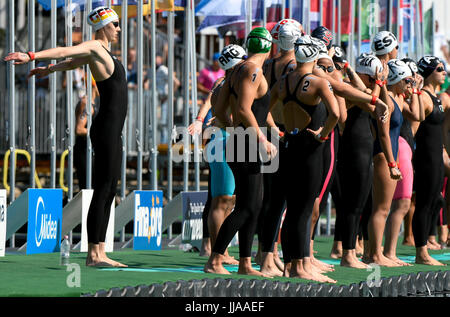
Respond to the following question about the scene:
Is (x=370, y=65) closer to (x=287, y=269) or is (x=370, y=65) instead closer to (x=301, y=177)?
(x=301, y=177)

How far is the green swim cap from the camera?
862 cm

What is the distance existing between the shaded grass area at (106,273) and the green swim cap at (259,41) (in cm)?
185

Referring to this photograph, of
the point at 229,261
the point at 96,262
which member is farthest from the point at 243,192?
→ the point at 229,261

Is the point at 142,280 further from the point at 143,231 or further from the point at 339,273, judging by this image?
the point at 143,231

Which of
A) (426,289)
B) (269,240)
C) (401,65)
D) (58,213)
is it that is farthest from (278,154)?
(58,213)

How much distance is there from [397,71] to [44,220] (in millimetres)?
4040

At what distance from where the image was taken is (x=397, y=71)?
1081 cm

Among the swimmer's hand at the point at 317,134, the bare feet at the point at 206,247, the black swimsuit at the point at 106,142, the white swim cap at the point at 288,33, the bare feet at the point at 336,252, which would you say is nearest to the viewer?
the swimmer's hand at the point at 317,134

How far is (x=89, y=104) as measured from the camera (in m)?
12.8

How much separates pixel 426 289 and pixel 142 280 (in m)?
2.77

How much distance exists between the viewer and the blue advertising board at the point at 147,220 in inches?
491

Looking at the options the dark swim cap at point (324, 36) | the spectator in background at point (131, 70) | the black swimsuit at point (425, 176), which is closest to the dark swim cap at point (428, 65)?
the black swimsuit at point (425, 176)

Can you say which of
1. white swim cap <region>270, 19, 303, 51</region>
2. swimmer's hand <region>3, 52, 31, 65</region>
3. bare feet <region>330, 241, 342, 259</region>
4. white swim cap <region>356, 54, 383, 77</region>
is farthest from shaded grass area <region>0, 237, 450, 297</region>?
white swim cap <region>270, 19, 303, 51</region>

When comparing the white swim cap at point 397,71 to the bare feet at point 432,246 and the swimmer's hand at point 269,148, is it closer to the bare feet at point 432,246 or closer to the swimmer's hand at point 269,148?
the swimmer's hand at point 269,148
